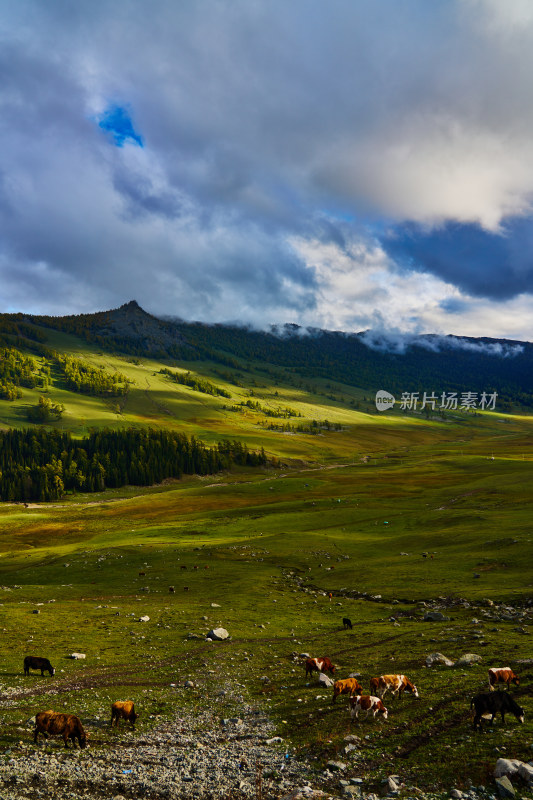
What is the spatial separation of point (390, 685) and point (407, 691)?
1.55 meters

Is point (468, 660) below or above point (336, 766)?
below

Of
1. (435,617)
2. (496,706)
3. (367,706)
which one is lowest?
(435,617)

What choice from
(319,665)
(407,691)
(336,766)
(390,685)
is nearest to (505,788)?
(336,766)

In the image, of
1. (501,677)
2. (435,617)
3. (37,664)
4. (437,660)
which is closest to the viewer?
(501,677)

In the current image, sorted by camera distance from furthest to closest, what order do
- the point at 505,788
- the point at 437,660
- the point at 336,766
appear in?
the point at 437,660 < the point at 336,766 < the point at 505,788

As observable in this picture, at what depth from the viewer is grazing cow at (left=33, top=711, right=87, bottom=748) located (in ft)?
56.3

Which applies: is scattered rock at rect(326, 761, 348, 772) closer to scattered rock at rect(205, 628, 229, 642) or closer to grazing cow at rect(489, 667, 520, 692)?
grazing cow at rect(489, 667, 520, 692)

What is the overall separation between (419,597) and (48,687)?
110 ft

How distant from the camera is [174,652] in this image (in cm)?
3086

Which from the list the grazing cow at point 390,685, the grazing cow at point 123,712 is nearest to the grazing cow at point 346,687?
the grazing cow at point 390,685

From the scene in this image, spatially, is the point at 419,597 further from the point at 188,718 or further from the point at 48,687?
the point at 48,687

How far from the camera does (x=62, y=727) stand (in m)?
17.2

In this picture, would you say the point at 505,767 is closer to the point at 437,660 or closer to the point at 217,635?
the point at 437,660

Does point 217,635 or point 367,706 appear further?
point 217,635
